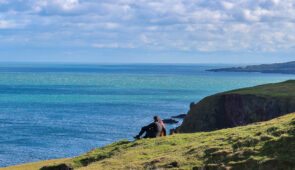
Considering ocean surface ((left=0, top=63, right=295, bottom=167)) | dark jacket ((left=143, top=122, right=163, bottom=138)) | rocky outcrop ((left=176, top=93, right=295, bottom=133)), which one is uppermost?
dark jacket ((left=143, top=122, right=163, bottom=138))

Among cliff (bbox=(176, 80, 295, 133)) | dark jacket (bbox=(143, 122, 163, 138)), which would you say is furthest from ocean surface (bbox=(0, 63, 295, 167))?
dark jacket (bbox=(143, 122, 163, 138))

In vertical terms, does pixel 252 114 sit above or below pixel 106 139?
above

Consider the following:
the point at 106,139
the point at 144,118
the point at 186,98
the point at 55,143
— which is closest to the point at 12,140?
the point at 55,143

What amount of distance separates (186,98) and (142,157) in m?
126

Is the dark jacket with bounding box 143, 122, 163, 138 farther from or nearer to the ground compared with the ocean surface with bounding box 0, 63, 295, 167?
farther from the ground

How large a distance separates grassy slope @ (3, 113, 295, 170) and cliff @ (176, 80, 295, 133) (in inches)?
1741

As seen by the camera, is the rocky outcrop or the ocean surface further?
the rocky outcrop

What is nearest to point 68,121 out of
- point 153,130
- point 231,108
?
point 231,108

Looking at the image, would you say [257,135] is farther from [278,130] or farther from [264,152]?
[264,152]

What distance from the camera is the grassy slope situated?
16359 millimetres

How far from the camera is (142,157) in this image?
813 inches

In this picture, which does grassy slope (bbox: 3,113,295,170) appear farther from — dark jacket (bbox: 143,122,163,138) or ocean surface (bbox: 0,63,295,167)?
ocean surface (bbox: 0,63,295,167)

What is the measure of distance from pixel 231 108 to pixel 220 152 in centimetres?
5337

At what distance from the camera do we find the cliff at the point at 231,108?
213ft
